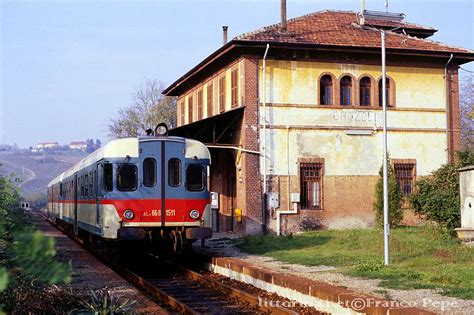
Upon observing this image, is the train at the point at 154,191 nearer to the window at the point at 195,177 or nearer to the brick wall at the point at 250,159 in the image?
the window at the point at 195,177

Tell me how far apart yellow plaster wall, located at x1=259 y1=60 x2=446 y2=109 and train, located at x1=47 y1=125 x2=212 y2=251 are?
9.59 metres

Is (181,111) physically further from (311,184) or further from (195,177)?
(195,177)

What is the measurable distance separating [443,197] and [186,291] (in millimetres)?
10280

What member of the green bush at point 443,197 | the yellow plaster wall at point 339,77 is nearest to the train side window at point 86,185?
the yellow plaster wall at point 339,77

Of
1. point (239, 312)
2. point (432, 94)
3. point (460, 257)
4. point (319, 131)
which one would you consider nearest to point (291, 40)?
point (319, 131)

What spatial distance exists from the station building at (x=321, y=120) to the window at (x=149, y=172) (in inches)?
336

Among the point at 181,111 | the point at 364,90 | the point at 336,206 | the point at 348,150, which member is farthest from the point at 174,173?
the point at 181,111

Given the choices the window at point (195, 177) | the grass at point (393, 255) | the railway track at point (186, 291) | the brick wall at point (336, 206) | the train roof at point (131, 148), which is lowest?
the railway track at point (186, 291)

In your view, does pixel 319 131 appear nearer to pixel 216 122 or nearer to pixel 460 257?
pixel 216 122

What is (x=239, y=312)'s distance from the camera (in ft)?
35.1

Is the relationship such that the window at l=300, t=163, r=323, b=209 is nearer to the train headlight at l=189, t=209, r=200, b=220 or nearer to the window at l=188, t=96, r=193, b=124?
the window at l=188, t=96, r=193, b=124

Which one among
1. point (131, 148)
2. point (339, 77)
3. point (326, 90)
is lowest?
point (131, 148)

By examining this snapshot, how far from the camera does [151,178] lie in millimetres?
15414

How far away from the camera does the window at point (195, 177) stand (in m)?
15.6
